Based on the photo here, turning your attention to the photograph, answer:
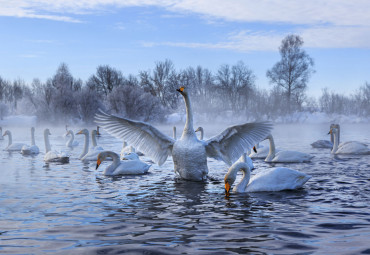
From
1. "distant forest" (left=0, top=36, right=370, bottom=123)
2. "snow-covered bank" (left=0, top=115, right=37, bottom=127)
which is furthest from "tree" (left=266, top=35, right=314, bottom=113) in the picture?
"snow-covered bank" (left=0, top=115, right=37, bottom=127)

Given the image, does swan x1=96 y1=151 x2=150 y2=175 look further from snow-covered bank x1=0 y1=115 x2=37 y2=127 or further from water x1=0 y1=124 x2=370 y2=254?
snow-covered bank x1=0 y1=115 x2=37 y2=127

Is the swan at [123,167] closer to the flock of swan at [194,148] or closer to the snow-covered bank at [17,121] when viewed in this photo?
the flock of swan at [194,148]

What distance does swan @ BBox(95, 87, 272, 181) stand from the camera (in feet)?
31.7

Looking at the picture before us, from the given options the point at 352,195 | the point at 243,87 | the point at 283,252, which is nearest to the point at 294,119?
the point at 243,87

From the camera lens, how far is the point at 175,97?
213ft

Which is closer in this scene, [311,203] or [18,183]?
[311,203]

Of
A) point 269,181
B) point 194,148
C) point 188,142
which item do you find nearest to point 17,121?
point 188,142

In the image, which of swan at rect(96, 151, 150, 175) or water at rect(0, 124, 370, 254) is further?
swan at rect(96, 151, 150, 175)

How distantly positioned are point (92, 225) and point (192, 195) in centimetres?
271

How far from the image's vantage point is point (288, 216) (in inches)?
256

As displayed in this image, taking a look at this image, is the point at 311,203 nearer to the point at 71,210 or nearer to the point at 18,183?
the point at 71,210

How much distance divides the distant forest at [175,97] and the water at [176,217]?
140ft

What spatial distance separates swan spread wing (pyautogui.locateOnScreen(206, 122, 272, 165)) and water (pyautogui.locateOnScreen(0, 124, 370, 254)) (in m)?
0.68

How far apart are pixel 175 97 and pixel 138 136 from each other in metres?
54.4
